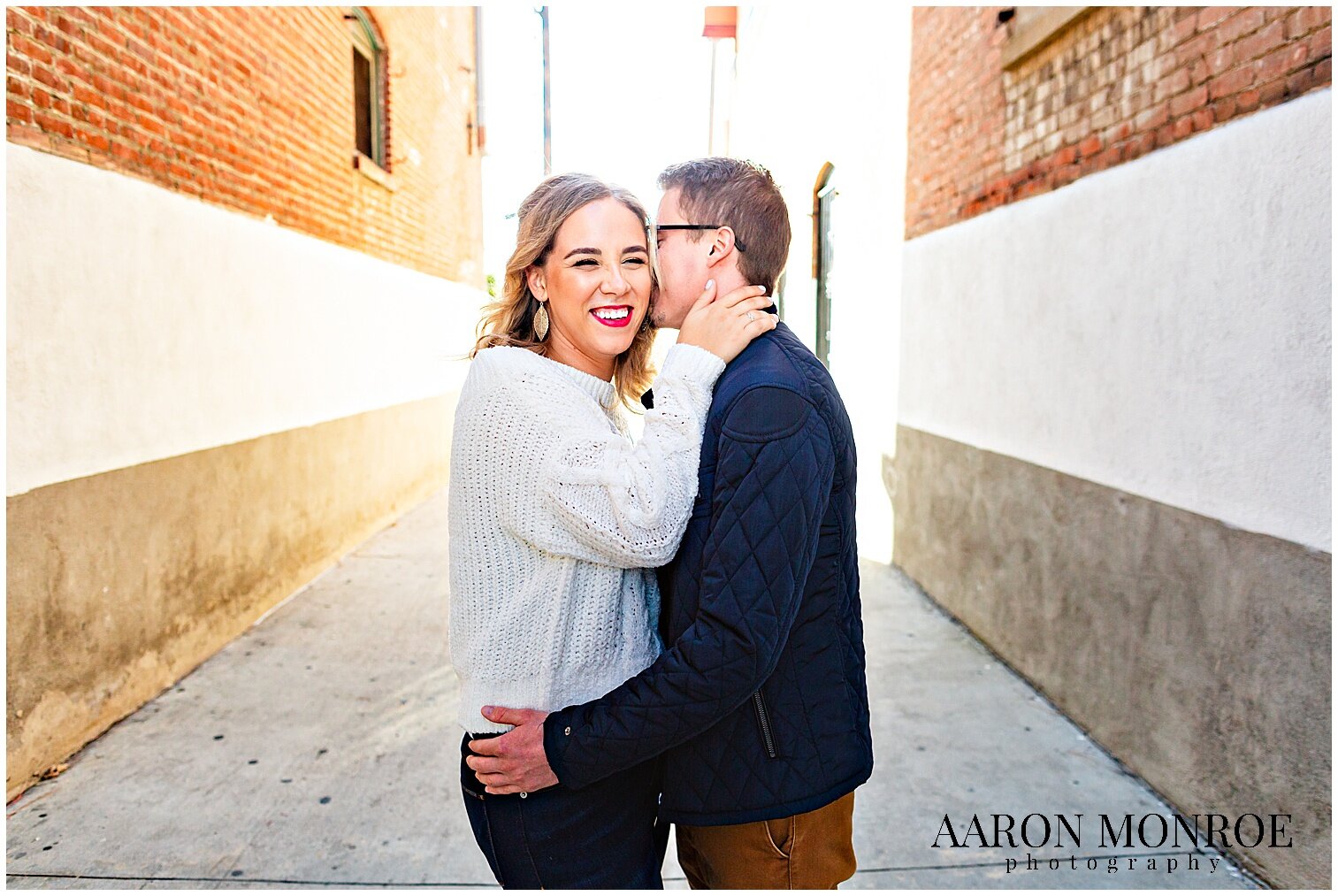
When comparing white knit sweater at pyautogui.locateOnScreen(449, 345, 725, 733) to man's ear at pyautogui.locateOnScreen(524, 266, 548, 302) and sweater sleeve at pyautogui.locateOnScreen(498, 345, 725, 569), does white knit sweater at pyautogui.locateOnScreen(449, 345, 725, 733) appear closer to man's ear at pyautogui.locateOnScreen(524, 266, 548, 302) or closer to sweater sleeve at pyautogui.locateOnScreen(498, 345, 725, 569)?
sweater sleeve at pyautogui.locateOnScreen(498, 345, 725, 569)

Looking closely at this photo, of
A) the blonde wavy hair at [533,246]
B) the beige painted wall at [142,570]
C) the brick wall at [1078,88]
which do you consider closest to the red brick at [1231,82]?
the brick wall at [1078,88]

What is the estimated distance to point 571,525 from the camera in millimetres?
1510

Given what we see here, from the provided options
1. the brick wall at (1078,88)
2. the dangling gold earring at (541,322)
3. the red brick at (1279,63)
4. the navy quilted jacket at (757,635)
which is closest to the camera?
the navy quilted jacket at (757,635)

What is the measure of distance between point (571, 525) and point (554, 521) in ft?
0.12

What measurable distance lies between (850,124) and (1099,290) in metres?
5.12

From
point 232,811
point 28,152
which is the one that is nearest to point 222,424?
point 28,152

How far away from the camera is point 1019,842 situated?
3096mm

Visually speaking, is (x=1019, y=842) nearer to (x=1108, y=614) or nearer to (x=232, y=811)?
(x=1108, y=614)

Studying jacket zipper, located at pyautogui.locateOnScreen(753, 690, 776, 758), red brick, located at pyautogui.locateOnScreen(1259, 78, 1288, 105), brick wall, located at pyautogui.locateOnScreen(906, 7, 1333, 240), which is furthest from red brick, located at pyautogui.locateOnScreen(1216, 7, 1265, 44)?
jacket zipper, located at pyautogui.locateOnScreen(753, 690, 776, 758)

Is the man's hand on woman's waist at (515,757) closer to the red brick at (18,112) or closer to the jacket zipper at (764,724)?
the jacket zipper at (764,724)

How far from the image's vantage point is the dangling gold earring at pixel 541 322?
1.84m

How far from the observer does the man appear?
1.46 meters

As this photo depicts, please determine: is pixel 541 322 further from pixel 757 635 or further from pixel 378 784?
pixel 378 784

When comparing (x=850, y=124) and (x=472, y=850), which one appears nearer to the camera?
(x=472, y=850)
